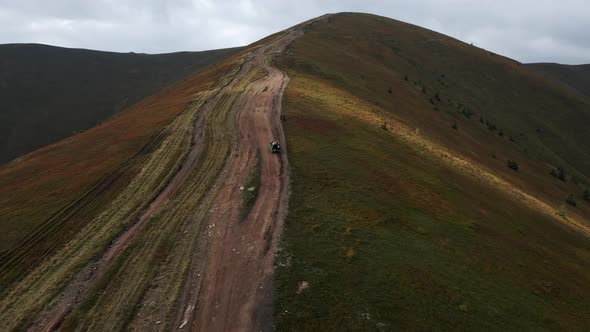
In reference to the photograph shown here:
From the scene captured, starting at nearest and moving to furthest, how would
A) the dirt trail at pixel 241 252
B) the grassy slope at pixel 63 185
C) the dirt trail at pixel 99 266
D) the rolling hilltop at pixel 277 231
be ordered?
the dirt trail at pixel 241 252 < the dirt trail at pixel 99 266 < the rolling hilltop at pixel 277 231 < the grassy slope at pixel 63 185

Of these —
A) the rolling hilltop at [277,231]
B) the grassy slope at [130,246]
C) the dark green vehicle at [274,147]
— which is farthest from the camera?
the dark green vehicle at [274,147]

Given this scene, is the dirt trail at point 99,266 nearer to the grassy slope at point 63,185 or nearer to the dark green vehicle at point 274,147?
the grassy slope at point 63,185

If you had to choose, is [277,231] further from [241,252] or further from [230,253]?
[230,253]

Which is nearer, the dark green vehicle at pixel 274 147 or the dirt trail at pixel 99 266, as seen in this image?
the dirt trail at pixel 99 266

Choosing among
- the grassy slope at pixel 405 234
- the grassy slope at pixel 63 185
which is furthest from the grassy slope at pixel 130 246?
the grassy slope at pixel 405 234

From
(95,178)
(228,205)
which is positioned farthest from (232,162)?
(95,178)

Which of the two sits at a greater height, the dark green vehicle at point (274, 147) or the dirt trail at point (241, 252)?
the dark green vehicle at point (274, 147)

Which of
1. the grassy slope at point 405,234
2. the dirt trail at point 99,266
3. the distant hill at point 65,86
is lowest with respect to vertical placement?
the distant hill at point 65,86
